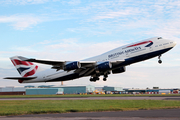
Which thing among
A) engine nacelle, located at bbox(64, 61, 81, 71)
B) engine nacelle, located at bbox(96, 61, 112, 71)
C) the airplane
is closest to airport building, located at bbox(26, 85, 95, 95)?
the airplane

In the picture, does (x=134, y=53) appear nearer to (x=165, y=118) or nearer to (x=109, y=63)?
(x=109, y=63)

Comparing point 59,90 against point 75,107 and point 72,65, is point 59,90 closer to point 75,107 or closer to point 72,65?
point 72,65

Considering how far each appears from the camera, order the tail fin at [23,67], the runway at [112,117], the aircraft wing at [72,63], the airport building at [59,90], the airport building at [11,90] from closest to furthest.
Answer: the runway at [112,117], the aircraft wing at [72,63], the tail fin at [23,67], the airport building at [59,90], the airport building at [11,90]

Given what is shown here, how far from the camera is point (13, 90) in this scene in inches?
4727

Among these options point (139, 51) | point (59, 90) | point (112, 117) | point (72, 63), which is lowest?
point (112, 117)

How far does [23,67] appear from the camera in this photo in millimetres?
56156

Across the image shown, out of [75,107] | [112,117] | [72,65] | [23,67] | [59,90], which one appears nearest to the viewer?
[112,117]

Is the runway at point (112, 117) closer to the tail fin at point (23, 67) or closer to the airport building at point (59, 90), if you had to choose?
the tail fin at point (23, 67)

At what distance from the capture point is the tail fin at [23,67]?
55409 mm

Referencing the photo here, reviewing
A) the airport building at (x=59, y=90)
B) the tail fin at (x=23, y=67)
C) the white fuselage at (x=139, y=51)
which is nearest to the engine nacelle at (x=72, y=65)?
the white fuselage at (x=139, y=51)

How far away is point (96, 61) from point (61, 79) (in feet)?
34.9


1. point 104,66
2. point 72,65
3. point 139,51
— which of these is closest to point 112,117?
point 139,51

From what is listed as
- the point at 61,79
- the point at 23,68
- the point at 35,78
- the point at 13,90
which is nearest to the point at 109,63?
the point at 61,79

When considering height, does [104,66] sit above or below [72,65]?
below
